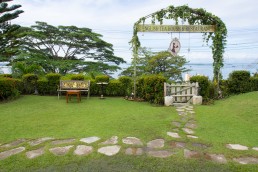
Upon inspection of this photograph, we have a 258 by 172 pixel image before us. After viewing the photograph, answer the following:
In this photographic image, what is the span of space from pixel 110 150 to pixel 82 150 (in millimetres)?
417

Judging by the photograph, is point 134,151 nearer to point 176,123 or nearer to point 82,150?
point 82,150

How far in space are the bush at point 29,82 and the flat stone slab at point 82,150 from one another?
7.36m

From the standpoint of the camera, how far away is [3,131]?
4.07 m

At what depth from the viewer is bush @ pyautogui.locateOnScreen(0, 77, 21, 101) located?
7.88 metres

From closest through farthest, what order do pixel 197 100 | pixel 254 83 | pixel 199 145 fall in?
pixel 199 145 → pixel 197 100 → pixel 254 83

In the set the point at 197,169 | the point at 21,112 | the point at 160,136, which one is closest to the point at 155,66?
the point at 21,112

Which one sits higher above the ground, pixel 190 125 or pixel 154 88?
pixel 154 88

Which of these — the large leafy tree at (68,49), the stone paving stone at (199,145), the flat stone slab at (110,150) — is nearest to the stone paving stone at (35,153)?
the flat stone slab at (110,150)

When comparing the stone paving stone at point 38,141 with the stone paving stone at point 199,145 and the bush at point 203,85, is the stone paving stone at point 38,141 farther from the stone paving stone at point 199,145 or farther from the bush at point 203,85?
the bush at point 203,85

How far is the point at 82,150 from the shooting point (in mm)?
3074

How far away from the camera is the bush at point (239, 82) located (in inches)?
376

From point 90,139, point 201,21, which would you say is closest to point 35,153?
point 90,139

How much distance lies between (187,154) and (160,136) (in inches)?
33.1

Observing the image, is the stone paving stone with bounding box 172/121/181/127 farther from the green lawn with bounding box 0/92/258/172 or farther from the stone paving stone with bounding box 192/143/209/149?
the stone paving stone with bounding box 192/143/209/149
